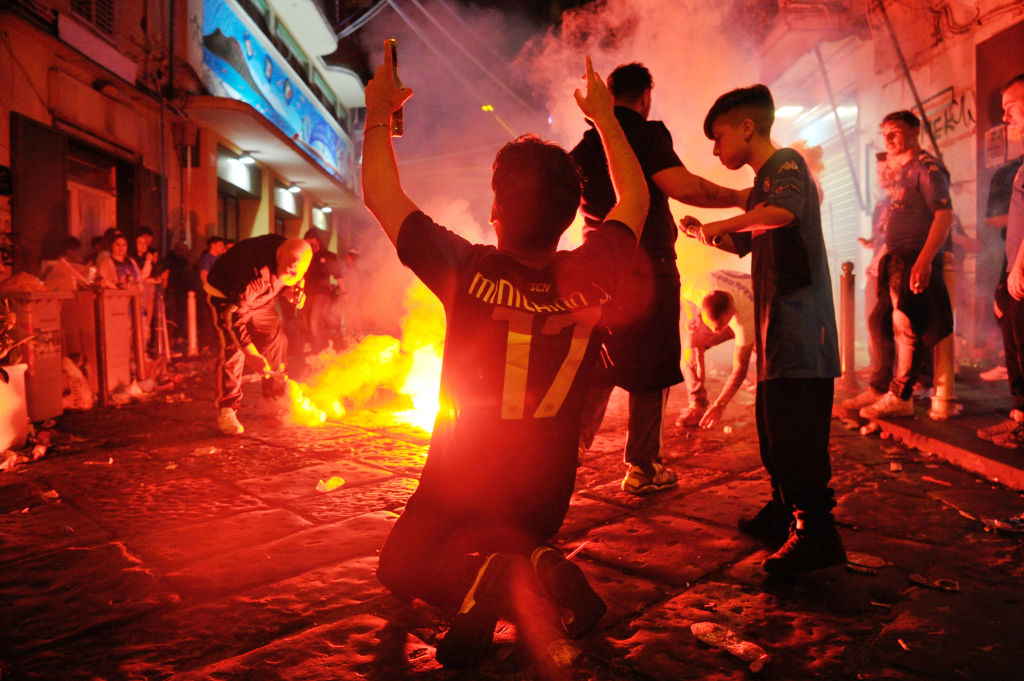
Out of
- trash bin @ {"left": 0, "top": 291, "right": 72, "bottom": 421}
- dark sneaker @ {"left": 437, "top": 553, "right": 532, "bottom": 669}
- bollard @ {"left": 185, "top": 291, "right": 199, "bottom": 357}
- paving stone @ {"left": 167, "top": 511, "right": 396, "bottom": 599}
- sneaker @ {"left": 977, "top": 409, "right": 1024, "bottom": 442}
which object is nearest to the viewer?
dark sneaker @ {"left": 437, "top": 553, "right": 532, "bottom": 669}

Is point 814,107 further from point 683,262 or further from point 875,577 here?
point 875,577

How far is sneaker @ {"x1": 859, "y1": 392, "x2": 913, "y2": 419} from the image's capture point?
16.1ft

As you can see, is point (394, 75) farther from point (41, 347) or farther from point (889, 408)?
point (41, 347)

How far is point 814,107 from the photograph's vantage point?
50.8 feet

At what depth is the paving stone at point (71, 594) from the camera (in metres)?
2.07

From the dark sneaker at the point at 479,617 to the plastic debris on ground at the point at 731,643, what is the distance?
636mm

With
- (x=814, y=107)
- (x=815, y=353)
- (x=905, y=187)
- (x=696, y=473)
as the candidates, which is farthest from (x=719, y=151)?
(x=814, y=107)

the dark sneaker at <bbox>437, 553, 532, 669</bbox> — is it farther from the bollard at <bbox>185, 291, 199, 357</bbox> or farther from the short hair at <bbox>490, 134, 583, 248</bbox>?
the bollard at <bbox>185, 291, 199, 357</bbox>

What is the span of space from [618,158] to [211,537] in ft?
7.92

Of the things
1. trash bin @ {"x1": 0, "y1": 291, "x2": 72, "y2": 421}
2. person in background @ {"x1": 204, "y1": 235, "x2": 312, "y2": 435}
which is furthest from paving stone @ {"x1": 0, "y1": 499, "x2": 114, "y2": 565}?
trash bin @ {"x1": 0, "y1": 291, "x2": 72, "y2": 421}

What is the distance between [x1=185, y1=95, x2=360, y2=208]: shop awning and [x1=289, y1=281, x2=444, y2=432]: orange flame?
791 centimetres

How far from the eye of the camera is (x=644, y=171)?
322 cm

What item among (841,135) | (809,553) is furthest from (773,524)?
(841,135)

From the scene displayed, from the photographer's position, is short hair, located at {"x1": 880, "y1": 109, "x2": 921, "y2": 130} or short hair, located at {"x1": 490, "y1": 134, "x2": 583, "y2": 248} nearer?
short hair, located at {"x1": 490, "y1": 134, "x2": 583, "y2": 248}
